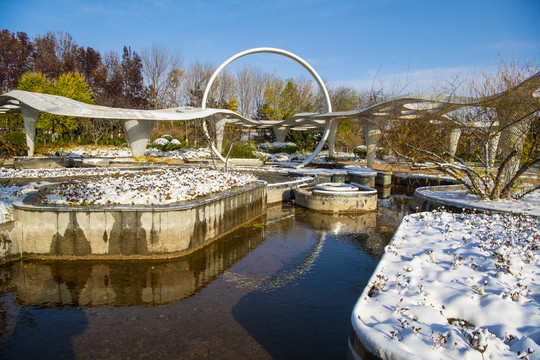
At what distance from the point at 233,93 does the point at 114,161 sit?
3075 centimetres

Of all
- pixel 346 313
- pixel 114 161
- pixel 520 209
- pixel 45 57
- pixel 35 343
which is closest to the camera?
pixel 35 343

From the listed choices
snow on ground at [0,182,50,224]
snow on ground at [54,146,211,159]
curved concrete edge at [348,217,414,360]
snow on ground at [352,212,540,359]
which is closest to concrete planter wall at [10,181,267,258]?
snow on ground at [0,182,50,224]

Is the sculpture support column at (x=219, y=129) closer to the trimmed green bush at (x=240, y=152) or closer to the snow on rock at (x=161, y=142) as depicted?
the trimmed green bush at (x=240, y=152)

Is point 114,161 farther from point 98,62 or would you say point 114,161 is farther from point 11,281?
point 98,62

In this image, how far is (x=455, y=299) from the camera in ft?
12.0

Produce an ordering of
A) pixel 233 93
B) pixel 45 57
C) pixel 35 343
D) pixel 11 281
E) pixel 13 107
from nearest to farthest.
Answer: pixel 35 343 → pixel 11 281 → pixel 13 107 → pixel 45 57 → pixel 233 93

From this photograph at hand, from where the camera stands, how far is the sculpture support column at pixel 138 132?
62.4ft

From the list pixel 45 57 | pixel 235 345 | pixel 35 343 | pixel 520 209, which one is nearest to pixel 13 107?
pixel 45 57

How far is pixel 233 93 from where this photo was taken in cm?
4747

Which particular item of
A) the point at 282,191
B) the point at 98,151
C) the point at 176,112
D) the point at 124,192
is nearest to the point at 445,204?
the point at 282,191

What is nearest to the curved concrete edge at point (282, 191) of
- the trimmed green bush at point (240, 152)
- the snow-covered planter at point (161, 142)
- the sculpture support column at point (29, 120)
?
the trimmed green bush at point (240, 152)

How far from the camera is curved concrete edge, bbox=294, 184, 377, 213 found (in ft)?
40.5

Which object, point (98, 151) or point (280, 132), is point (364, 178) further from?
point (98, 151)

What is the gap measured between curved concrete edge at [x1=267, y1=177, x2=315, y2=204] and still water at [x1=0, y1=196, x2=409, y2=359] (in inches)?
215
